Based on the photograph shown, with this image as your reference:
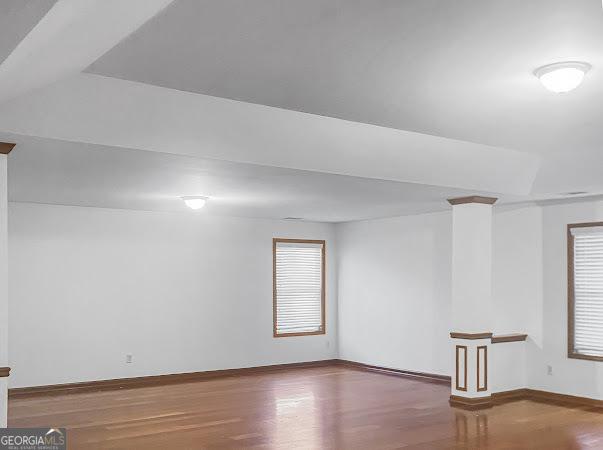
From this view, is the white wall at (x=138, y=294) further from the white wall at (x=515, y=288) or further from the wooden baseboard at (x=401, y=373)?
the white wall at (x=515, y=288)

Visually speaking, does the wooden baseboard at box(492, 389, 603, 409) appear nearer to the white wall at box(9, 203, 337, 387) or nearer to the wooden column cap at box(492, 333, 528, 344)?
the wooden column cap at box(492, 333, 528, 344)

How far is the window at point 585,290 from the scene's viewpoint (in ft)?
26.1

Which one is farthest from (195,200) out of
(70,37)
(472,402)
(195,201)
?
(70,37)

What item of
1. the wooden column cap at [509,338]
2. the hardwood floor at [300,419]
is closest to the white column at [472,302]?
the wooden column cap at [509,338]

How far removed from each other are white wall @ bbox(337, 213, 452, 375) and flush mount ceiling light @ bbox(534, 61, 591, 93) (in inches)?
233

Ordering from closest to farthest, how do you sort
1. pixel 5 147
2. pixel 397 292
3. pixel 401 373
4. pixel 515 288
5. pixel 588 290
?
pixel 5 147 → pixel 588 290 → pixel 515 288 → pixel 401 373 → pixel 397 292

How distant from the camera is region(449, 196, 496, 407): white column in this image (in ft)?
25.7

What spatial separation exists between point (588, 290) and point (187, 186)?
4.89 metres

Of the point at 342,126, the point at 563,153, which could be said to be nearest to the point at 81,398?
the point at 342,126

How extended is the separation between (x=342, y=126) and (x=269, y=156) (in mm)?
714

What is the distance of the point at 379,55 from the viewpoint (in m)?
3.64

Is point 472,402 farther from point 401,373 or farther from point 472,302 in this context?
point 401,373

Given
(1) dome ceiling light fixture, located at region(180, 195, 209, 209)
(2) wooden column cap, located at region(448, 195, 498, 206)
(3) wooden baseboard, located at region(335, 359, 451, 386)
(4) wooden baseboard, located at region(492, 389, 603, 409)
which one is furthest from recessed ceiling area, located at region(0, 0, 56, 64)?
(3) wooden baseboard, located at region(335, 359, 451, 386)

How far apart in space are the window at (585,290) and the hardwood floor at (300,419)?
82cm
